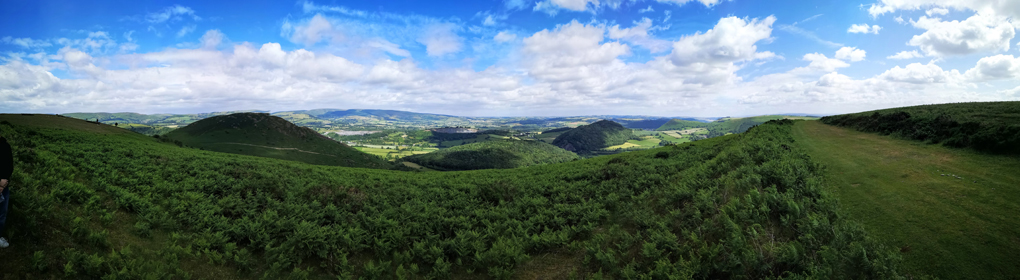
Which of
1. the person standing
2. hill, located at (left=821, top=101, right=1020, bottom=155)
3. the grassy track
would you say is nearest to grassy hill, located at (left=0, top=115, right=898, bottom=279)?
the person standing

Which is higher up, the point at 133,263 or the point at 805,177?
the point at 805,177

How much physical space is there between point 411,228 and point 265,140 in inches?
5081

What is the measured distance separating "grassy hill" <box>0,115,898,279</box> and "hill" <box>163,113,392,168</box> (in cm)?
9492

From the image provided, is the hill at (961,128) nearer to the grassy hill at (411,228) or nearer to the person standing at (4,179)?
the grassy hill at (411,228)

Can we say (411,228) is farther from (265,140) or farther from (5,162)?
(265,140)

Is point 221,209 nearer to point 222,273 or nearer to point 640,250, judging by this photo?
point 222,273

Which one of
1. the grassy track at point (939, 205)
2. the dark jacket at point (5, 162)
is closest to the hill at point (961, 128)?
the grassy track at point (939, 205)

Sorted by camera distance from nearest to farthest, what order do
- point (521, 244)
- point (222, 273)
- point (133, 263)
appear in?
point (133, 263) < point (222, 273) < point (521, 244)

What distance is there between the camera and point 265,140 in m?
114

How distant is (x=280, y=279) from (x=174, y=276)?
2.75 metres

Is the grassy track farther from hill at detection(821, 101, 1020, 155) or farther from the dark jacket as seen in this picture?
the dark jacket

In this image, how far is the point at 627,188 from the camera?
65.3ft

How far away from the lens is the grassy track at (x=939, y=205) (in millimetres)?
8953

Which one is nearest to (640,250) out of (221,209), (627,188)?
(627,188)
